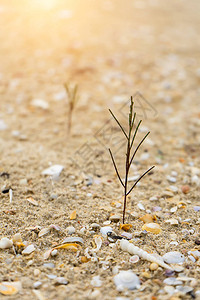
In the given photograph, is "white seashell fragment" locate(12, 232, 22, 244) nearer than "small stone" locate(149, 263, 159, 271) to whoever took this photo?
No

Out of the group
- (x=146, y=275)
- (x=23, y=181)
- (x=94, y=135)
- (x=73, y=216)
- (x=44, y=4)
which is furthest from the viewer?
(x=44, y=4)

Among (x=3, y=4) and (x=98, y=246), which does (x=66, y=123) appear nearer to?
(x=98, y=246)

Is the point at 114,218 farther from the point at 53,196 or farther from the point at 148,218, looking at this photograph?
the point at 53,196

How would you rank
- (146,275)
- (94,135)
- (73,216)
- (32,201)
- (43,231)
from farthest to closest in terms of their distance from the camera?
(94,135) → (32,201) → (73,216) → (43,231) → (146,275)

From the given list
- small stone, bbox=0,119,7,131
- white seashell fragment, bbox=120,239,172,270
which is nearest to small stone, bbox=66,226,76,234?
white seashell fragment, bbox=120,239,172,270

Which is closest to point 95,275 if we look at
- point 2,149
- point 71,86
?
point 2,149

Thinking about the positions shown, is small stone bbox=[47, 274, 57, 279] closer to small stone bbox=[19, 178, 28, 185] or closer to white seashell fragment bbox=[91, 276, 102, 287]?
white seashell fragment bbox=[91, 276, 102, 287]

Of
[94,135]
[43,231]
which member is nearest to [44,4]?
[94,135]
